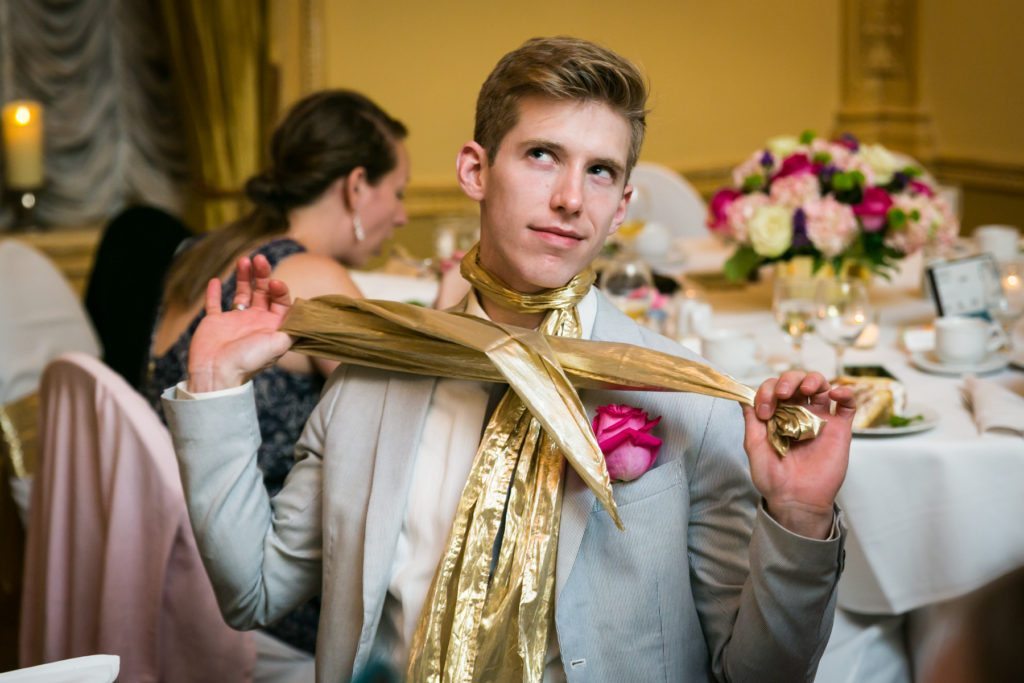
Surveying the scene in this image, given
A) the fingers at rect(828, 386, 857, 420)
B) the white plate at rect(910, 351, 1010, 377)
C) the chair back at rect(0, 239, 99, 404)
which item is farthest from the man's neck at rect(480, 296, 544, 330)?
the chair back at rect(0, 239, 99, 404)

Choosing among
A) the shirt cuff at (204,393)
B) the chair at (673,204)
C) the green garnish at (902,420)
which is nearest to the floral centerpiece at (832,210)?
the green garnish at (902,420)

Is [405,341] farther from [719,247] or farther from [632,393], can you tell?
[719,247]

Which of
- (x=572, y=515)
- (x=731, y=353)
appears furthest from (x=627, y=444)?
(x=731, y=353)

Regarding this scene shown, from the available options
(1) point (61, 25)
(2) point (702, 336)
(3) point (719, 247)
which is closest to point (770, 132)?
(3) point (719, 247)

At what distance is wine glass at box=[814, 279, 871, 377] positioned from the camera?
2.14 m

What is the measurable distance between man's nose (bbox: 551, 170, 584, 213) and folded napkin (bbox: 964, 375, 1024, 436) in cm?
93

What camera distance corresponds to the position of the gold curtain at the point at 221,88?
4.39m

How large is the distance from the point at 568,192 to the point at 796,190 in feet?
4.69

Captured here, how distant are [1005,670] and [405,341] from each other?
0.87 meters

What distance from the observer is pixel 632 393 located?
130cm

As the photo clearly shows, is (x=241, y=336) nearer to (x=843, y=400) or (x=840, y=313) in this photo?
(x=843, y=400)

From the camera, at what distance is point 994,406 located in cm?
184

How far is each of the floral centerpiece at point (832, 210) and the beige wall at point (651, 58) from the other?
6.60 ft

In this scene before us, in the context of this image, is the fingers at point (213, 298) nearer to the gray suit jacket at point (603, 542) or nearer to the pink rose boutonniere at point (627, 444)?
the gray suit jacket at point (603, 542)
